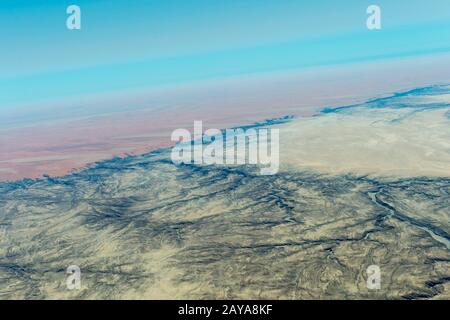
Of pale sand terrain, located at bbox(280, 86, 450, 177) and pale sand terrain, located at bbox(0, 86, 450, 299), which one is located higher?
pale sand terrain, located at bbox(280, 86, 450, 177)

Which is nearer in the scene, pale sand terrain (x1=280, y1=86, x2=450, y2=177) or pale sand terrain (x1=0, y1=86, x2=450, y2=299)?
pale sand terrain (x1=0, y1=86, x2=450, y2=299)

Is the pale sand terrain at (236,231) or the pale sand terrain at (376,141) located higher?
the pale sand terrain at (376,141)

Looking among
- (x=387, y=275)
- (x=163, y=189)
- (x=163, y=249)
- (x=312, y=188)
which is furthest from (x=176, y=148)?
(x=387, y=275)

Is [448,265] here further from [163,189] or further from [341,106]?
[341,106]

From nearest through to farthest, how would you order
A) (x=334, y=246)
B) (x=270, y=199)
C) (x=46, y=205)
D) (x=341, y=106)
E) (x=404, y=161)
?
(x=334, y=246) → (x=270, y=199) → (x=46, y=205) → (x=404, y=161) → (x=341, y=106)

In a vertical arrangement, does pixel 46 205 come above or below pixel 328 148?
below

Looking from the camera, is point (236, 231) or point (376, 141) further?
point (376, 141)

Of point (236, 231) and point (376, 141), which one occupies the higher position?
point (376, 141)

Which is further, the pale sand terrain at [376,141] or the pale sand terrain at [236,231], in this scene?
the pale sand terrain at [376,141]
